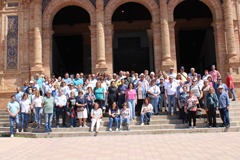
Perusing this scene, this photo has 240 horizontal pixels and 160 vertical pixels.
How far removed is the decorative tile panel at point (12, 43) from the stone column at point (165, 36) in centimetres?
1003

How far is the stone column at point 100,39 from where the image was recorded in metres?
15.0

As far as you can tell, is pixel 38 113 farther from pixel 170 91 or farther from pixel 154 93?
pixel 170 91

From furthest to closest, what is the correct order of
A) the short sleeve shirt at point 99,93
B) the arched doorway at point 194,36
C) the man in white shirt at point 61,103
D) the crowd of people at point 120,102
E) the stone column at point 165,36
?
the arched doorway at point 194,36, the stone column at point 165,36, the short sleeve shirt at point 99,93, the man in white shirt at point 61,103, the crowd of people at point 120,102

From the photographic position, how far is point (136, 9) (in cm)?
1922

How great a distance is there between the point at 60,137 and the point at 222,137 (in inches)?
231

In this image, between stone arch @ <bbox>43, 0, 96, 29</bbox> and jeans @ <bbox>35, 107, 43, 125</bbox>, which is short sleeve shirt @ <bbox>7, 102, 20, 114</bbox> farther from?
stone arch @ <bbox>43, 0, 96, 29</bbox>

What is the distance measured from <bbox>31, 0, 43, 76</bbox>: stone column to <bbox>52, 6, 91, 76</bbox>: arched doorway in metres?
3.34

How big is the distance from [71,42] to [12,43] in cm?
795

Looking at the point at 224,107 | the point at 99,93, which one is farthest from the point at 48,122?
the point at 224,107

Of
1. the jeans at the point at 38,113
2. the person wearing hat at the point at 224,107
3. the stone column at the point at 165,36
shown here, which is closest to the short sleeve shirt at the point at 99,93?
the jeans at the point at 38,113

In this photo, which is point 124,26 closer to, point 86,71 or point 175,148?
point 86,71

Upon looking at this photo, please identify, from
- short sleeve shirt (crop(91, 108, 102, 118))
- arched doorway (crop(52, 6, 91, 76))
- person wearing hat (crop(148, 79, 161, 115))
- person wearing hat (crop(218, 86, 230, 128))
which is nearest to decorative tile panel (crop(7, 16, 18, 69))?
arched doorway (crop(52, 6, 91, 76))

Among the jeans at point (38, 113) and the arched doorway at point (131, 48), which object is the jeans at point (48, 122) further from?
the arched doorway at point (131, 48)

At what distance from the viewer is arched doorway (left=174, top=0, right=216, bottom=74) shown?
19.7 meters
